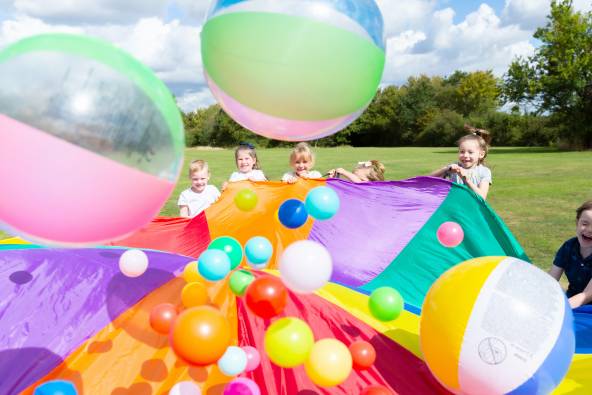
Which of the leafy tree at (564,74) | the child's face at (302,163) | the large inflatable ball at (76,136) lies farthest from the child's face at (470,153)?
the leafy tree at (564,74)

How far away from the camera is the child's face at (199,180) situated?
480 cm

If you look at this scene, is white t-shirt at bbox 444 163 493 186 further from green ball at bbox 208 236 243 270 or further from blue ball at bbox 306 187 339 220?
green ball at bbox 208 236 243 270

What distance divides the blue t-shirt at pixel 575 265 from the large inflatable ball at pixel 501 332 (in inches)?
47.4

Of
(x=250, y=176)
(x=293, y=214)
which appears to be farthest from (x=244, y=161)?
(x=293, y=214)

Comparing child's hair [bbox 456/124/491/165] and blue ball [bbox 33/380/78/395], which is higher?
child's hair [bbox 456/124/491/165]

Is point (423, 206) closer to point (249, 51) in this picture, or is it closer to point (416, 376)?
point (416, 376)

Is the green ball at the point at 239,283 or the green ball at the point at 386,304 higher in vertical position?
the green ball at the point at 386,304

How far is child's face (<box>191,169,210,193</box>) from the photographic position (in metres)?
4.80

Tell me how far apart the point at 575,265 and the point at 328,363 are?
7.24ft

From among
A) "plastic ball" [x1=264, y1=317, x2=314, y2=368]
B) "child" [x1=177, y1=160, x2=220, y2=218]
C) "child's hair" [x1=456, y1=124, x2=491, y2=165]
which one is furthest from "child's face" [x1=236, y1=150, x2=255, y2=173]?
"plastic ball" [x1=264, y1=317, x2=314, y2=368]

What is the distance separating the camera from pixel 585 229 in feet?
10.8

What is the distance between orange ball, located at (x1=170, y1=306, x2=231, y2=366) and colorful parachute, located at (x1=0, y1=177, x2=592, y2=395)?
2.32ft

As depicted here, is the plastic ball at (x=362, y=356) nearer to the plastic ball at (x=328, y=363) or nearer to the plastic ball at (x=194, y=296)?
the plastic ball at (x=328, y=363)

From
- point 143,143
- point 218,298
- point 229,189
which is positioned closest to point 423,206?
point 229,189
